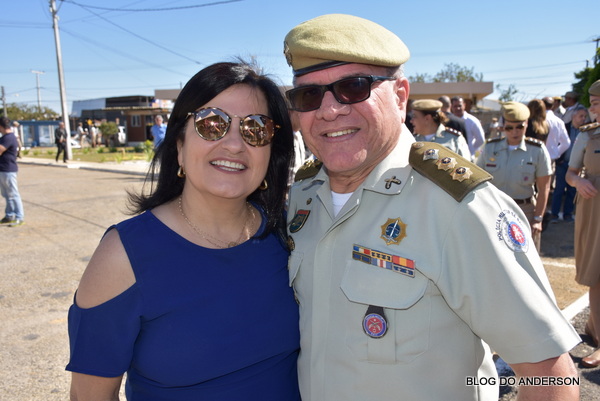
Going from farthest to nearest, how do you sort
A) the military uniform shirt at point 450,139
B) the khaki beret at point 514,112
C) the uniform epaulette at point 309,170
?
1. the military uniform shirt at point 450,139
2. the khaki beret at point 514,112
3. the uniform epaulette at point 309,170

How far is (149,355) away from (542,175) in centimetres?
457

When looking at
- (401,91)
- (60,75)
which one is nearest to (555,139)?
(401,91)

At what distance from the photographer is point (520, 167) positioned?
4867 millimetres

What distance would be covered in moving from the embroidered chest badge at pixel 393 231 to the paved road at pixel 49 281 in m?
2.21

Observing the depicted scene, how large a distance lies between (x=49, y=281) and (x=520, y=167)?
18.2ft

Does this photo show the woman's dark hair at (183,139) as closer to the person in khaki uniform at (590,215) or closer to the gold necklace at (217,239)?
the gold necklace at (217,239)

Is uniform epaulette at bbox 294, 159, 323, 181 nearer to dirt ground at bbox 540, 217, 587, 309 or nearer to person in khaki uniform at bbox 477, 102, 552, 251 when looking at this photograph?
person in khaki uniform at bbox 477, 102, 552, 251

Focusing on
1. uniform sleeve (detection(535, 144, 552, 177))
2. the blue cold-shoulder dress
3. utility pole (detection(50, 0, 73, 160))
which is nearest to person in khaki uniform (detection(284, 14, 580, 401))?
the blue cold-shoulder dress

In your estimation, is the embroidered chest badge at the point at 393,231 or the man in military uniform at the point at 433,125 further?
the man in military uniform at the point at 433,125

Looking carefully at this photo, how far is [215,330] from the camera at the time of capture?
1646 millimetres

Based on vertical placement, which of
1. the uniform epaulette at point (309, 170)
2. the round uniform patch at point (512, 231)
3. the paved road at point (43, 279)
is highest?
the uniform epaulette at point (309, 170)

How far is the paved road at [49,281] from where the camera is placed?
337cm

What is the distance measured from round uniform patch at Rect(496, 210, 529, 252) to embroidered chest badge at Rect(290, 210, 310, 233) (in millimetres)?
830

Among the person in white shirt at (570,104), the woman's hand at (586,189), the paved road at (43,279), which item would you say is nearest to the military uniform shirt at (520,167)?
the woman's hand at (586,189)
